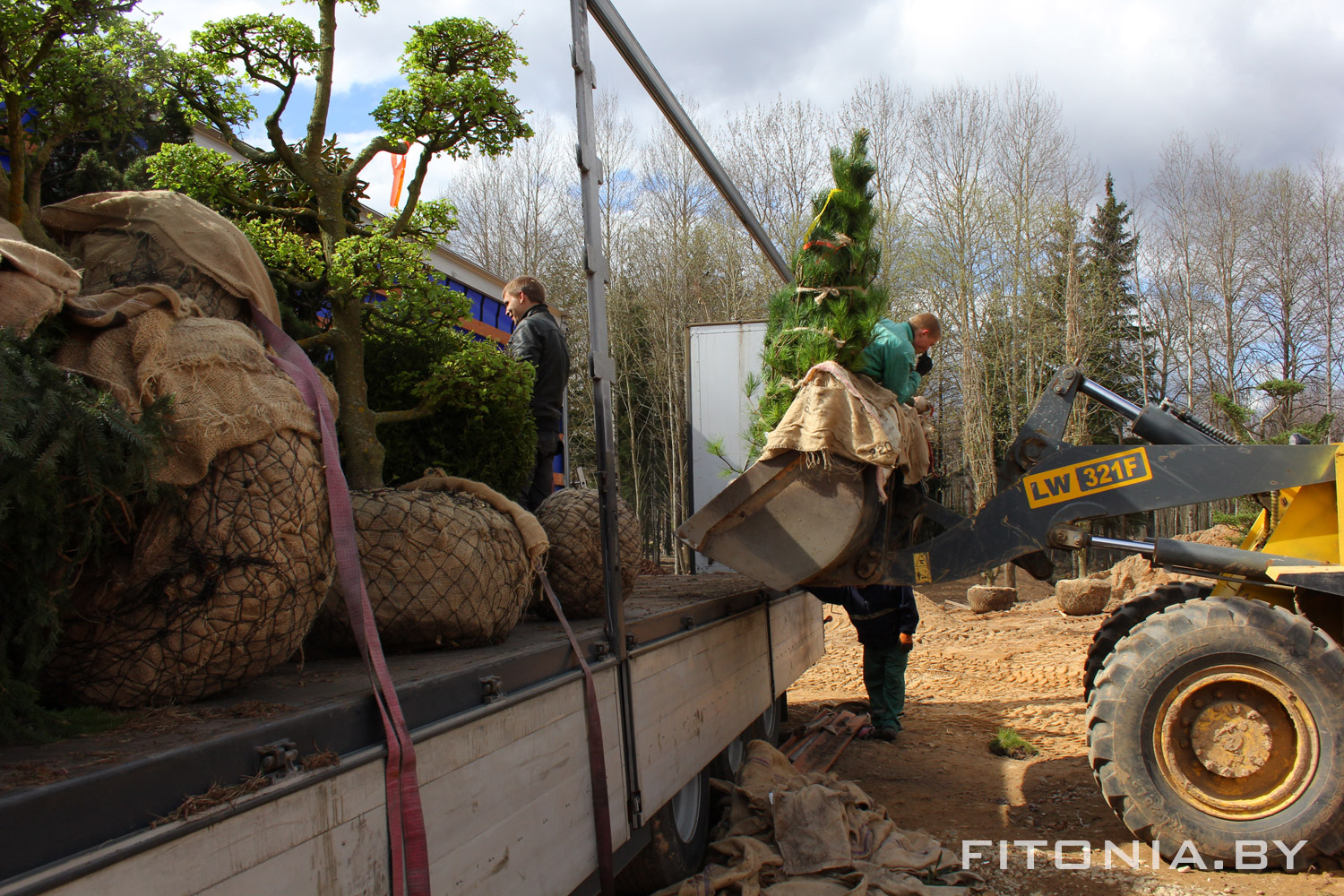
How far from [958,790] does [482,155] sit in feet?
14.5

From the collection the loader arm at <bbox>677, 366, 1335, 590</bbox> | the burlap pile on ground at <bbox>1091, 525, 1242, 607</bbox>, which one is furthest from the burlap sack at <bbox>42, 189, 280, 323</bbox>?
the burlap pile on ground at <bbox>1091, 525, 1242, 607</bbox>

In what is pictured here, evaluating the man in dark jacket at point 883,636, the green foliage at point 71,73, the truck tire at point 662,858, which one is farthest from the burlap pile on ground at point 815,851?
the green foliage at point 71,73

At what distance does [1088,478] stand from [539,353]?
9.82 feet

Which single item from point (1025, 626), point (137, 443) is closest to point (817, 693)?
point (1025, 626)

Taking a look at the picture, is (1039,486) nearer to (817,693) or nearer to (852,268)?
(852,268)

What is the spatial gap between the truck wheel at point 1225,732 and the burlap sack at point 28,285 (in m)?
4.30

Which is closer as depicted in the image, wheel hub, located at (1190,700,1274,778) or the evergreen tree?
wheel hub, located at (1190,700,1274,778)

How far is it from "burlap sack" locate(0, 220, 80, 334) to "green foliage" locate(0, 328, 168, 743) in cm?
5

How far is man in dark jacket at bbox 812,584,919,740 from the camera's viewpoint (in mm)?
6156

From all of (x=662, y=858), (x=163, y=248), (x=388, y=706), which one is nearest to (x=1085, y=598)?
(x=662, y=858)

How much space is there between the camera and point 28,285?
1.70 meters

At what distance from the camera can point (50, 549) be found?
1553 mm

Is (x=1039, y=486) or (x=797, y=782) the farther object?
(x=1039, y=486)

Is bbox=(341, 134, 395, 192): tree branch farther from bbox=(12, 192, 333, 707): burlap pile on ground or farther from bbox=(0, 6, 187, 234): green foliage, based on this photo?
bbox=(12, 192, 333, 707): burlap pile on ground
